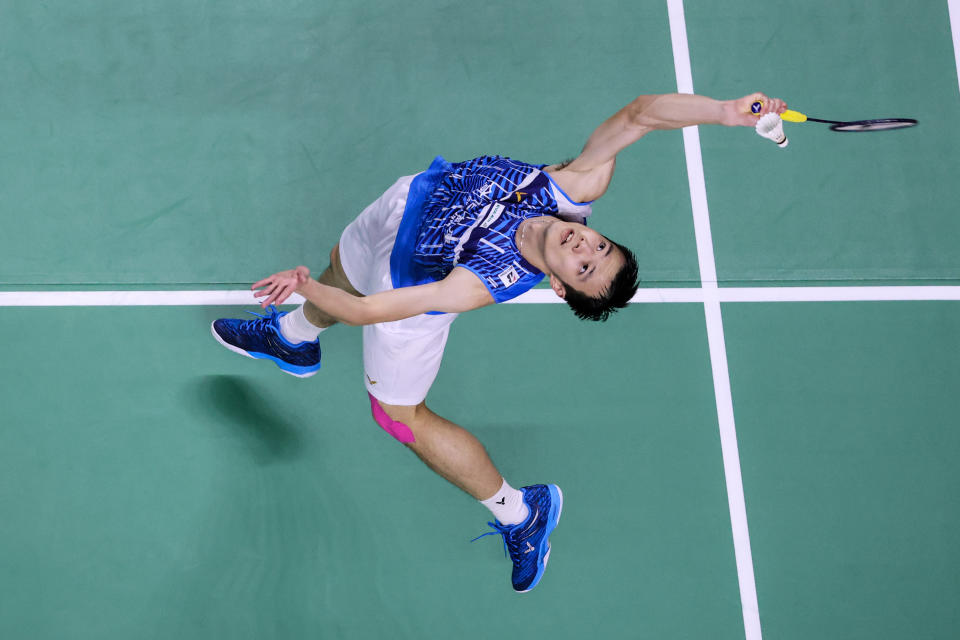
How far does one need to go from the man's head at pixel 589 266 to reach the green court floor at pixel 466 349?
50.1 inches

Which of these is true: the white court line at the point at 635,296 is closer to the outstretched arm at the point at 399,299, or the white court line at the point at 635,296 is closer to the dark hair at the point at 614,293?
the dark hair at the point at 614,293

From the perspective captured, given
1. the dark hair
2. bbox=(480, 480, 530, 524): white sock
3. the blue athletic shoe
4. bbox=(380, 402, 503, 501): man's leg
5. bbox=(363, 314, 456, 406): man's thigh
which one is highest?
the dark hair

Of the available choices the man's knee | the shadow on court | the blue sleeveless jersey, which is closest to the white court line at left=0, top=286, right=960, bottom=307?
the shadow on court

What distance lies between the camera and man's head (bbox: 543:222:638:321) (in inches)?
117

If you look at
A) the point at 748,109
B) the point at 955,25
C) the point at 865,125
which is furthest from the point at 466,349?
the point at 955,25

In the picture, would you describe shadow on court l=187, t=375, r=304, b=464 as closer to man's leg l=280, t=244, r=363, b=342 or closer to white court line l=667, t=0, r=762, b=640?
man's leg l=280, t=244, r=363, b=342

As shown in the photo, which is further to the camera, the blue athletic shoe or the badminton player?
the blue athletic shoe

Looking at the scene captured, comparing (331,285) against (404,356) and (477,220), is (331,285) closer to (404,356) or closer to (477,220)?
(404,356)

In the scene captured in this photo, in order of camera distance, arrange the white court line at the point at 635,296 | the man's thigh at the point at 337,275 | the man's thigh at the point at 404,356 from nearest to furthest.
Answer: the man's thigh at the point at 404,356
the man's thigh at the point at 337,275
the white court line at the point at 635,296

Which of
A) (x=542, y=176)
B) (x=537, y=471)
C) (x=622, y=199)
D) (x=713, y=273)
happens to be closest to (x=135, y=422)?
(x=537, y=471)

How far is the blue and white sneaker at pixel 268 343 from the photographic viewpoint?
3.91 metres

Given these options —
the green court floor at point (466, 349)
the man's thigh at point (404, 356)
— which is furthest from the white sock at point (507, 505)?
the man's thigh at point (404, 356)

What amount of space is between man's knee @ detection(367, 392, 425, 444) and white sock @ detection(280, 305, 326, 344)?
42 centimetres

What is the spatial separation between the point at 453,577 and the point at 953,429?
8.63ft
